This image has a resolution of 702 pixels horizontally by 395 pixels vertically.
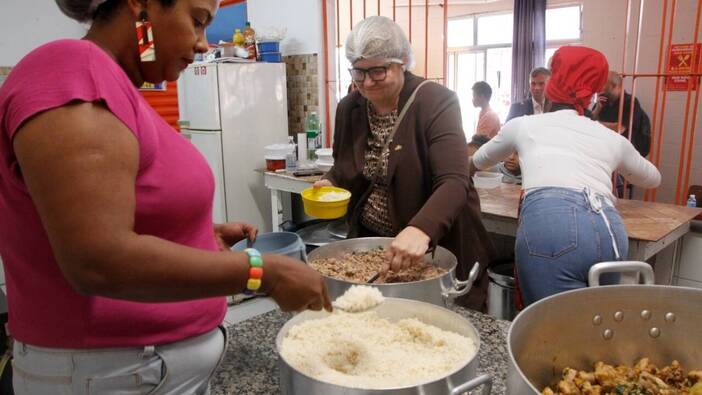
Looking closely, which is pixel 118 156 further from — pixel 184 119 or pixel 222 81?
pixel 184 119

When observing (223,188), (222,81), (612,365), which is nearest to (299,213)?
(223,188)

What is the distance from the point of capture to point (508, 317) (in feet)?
8.60

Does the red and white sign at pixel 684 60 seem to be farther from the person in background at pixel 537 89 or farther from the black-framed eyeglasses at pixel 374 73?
the black-framed eyeglasses at pixel 374 73

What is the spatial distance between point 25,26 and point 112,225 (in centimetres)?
504

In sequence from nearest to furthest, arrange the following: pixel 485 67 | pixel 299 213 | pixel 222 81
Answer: pixel 222 81 → pixel 299 213 → pixel 485 67

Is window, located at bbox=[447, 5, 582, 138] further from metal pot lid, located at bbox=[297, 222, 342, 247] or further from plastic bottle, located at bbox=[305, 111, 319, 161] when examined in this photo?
metal pot lid, located at bbox=[297, 222, 342, 247]

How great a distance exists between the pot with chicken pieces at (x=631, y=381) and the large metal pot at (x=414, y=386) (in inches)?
6.0

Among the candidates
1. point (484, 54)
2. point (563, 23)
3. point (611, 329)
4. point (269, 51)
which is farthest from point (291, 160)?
point (484, 54)

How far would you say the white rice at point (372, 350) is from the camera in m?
0.85

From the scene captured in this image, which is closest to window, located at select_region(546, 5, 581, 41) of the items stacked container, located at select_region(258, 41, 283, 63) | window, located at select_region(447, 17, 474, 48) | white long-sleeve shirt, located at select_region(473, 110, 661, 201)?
window, located at select_region(447, 17, 474, 48)

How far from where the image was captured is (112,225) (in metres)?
0.60

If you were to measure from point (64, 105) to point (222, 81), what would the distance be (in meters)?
3.73

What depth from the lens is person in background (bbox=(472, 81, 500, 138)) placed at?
541 cm

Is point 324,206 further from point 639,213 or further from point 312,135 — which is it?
point 312,135
